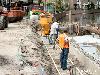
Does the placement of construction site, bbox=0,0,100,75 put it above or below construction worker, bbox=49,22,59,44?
below

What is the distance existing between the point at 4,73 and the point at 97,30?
17016mm

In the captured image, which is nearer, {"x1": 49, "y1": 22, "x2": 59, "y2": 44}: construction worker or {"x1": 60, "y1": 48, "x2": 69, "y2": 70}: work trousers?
{"x1": 60, "y1": 48, "x2": 69, "y2": 70}: work trousers

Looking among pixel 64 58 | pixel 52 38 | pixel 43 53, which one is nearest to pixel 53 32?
pixel 52 38

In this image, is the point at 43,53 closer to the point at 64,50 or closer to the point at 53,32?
the point at 53,32

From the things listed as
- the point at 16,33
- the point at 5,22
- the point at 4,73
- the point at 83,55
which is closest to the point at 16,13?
the point at 5,22

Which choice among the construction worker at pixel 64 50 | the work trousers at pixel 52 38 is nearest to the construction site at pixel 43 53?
the work trousers at pixel 52 38

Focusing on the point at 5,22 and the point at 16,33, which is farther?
the point at 5,22

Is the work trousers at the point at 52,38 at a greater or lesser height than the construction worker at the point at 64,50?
lesser

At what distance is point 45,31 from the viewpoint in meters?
26.6

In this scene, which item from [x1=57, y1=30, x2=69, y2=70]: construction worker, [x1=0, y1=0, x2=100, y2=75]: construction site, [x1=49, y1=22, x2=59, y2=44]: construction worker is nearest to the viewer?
[x1=0, y1=0, x2=100, y2=75]: construction site

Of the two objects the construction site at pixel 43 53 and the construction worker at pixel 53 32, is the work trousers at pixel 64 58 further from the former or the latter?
the construction worker at pixel 53 32

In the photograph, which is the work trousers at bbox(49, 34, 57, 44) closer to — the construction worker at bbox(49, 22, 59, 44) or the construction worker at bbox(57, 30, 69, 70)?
the construction worker at bbox(49, 22, 59, 44)

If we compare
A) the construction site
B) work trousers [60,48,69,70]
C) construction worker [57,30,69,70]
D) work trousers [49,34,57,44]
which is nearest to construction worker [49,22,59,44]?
work trousers [49,34,57,44]

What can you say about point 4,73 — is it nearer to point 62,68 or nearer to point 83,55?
point 62,68
